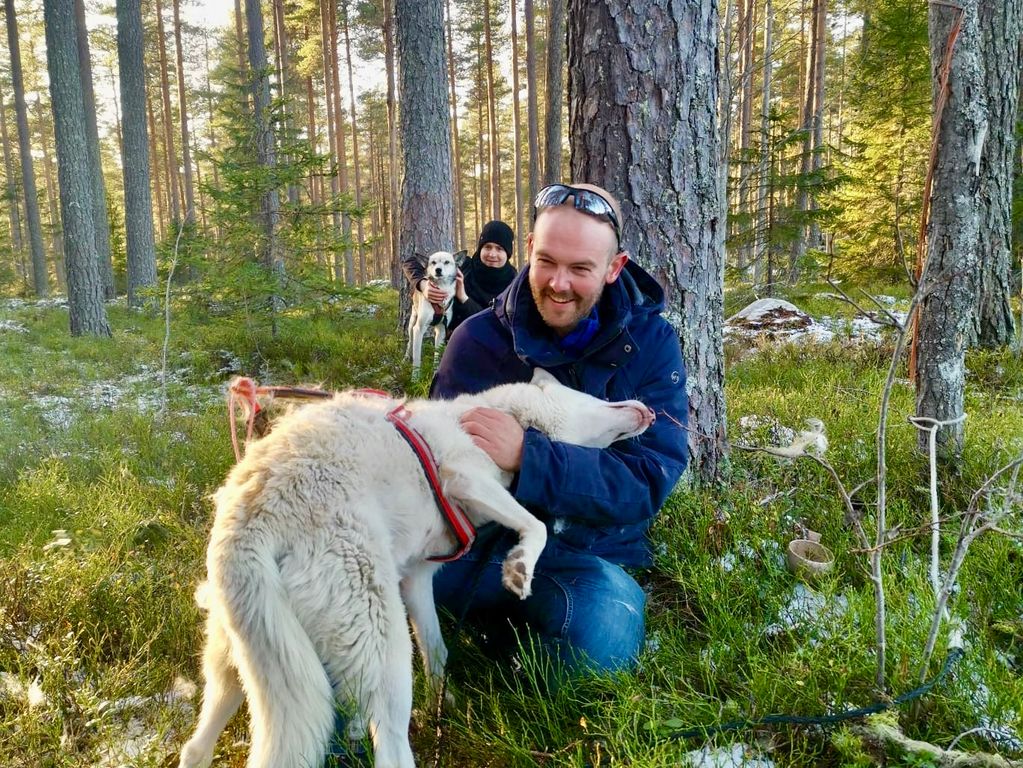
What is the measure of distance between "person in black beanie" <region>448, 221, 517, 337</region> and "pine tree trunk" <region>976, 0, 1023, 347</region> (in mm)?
5374

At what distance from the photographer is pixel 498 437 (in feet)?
7.63

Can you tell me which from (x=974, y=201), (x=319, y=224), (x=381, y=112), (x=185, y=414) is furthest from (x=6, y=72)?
(x=974, y=201)

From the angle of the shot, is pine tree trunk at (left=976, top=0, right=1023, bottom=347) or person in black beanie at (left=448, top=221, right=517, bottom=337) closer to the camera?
pine tree trunk at (left=976, top=0, right=1023, bottom=347)

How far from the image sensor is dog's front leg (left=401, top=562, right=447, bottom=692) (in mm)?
2371

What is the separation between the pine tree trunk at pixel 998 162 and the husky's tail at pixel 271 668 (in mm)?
6406

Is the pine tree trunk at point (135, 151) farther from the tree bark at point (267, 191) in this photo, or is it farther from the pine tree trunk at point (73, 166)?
the tree bark at point (267, 191)

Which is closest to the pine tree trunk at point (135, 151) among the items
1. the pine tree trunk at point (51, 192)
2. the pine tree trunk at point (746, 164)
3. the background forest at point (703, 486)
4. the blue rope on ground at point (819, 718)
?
the background forest at point (703, 486)

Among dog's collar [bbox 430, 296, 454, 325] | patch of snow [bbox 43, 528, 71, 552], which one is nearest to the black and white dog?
dog's collar [bbox 430, 296, 454, 325]

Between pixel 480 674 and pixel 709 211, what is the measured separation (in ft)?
9.21

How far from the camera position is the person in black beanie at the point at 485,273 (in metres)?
8.30

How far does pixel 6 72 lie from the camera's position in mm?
28969

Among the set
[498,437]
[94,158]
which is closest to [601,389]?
[498,437]

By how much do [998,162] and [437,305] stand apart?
656 cm

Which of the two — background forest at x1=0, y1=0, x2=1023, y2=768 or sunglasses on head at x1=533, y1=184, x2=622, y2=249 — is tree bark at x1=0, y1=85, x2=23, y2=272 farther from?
sunglasses on head at x1=533, y1=184, x2=622, y2=249
